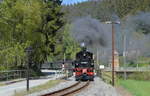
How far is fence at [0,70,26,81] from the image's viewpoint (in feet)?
159

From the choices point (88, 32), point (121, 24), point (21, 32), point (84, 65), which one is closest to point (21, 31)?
point (21, 32)

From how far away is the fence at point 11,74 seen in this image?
4856 cm

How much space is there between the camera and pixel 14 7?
195 feet

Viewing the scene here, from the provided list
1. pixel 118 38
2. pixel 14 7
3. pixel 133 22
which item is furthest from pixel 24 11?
pixel 118 38

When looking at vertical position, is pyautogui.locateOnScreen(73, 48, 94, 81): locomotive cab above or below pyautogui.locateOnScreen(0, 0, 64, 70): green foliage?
below

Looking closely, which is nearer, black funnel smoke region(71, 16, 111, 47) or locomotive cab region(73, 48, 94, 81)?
locomotive cab region(73, 48, 94, 81)

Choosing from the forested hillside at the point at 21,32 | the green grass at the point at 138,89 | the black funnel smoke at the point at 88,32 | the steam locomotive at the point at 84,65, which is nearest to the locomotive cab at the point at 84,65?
the steam locomotive at the point at 84,65

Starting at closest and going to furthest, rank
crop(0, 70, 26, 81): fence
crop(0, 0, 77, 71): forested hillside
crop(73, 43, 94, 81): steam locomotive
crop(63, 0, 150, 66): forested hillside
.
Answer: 1. crop(0, 70, 26, 81): fence
2. crop(73, 43, 94, 81): steam locomotive
3. crop(0, 0, 77, 71): forested hillside
4. crop(63, 0, 150, 66): forested hillside

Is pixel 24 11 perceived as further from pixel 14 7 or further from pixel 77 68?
pixel 77 68

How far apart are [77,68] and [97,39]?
33.9 feet

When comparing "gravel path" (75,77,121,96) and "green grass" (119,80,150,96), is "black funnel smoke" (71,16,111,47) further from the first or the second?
"gravel path" (75,77,121,96)

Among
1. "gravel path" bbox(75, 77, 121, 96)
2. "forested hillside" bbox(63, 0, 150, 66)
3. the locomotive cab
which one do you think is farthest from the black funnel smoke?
"gravel path" bbox(75, 77, 121, 96)

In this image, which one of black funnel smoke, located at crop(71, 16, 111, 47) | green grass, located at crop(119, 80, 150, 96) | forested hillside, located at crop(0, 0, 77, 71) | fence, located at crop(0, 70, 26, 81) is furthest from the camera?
black funnel smoke, located at crop(71, 16, 111, 47)

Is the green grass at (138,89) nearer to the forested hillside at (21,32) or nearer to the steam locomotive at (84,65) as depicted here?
the steam locomotive at (84,65)
